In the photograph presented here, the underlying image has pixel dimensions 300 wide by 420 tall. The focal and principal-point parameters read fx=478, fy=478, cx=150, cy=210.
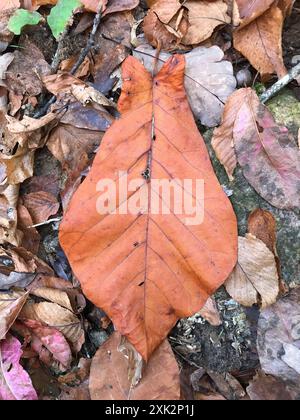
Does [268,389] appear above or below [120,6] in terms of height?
below

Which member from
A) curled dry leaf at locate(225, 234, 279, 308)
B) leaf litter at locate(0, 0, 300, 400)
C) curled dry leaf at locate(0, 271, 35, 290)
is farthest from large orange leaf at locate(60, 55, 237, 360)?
curled dry leaf at locate(0, 271, 35, 290)

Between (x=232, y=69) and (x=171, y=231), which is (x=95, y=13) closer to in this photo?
(x=232, y=69)

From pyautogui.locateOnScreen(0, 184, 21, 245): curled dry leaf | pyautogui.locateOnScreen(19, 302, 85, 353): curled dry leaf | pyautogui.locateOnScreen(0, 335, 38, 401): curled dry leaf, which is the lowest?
pyautogui.locateOnScreen(0, 335, 38, 401): curled dry leaf

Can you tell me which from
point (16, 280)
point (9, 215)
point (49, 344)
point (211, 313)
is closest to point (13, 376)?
point (49, 344)

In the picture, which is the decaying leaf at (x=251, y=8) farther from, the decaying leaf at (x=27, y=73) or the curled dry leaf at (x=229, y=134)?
the decaying leaf at (x=27, y=73)

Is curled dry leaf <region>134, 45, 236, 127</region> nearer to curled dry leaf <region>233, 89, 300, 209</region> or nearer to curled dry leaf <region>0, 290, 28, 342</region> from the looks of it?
curled dry leaf <region>233, 89, 300, 209</region>

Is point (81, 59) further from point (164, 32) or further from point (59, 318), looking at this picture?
point (59, 318)

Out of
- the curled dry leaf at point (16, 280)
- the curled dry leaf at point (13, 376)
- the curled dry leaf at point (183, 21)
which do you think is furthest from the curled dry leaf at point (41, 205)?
the curled dry leaf at point (183, 21)
